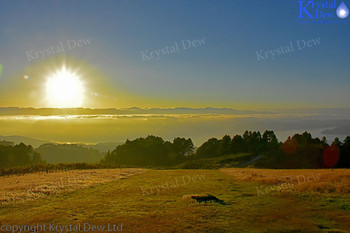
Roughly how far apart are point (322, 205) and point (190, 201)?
10.3 m

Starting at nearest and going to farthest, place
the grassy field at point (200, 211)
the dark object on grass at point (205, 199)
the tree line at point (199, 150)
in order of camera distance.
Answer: the grassy field at point (200, 211), the dark object on grass at point (205, 199), the tree line at point (199, 150)

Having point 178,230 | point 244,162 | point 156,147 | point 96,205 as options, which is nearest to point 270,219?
point 178,230

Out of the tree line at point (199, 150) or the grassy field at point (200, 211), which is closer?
the grassy field at point (200, 211)

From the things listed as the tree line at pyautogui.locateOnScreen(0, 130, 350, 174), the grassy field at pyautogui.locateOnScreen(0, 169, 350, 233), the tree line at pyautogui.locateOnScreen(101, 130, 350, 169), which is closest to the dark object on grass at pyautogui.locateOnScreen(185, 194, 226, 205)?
the grassy field at pyautogui.locateOnScreen(0, 169, 350, 233)

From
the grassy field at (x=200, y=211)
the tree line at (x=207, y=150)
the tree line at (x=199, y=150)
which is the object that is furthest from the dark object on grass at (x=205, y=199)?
the tree line at (x=199, y=150)

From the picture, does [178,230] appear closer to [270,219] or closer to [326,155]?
[270,219]

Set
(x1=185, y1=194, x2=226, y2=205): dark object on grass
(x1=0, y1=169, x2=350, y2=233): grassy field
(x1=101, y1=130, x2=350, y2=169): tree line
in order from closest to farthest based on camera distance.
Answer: (x1=0, y1=169, x2=350, y2=233): grassy field
(x1=185, y1=194, x2=226, y2=205): dark object on grass
(x1=101, y1=130, x2=350, y2=169): tree line

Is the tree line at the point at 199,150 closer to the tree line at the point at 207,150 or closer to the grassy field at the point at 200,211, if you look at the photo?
the tree line at the point at 207,150

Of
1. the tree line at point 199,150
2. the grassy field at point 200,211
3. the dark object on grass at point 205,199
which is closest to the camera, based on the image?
the grassy field at point 200,211

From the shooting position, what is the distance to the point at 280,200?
23188 millimetres

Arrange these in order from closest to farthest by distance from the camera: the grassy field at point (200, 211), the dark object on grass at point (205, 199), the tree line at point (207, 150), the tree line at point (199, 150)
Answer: the grassy field at point (200, 211) < the dark object on grass at point (205, 199) < the tree line at point (207, 150) < the tree line at point (199, 150)

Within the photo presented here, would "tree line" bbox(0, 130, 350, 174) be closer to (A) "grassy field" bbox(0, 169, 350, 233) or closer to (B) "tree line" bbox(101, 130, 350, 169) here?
(B) "tree line" bbox(101, 130, 350, 169)

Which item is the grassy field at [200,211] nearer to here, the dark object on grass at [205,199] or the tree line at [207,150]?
the dark object on grass at [205,199]

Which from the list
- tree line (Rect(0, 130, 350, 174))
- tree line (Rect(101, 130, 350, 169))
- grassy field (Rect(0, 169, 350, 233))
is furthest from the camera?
tree line (Rect(101, 130, 350, 169))
